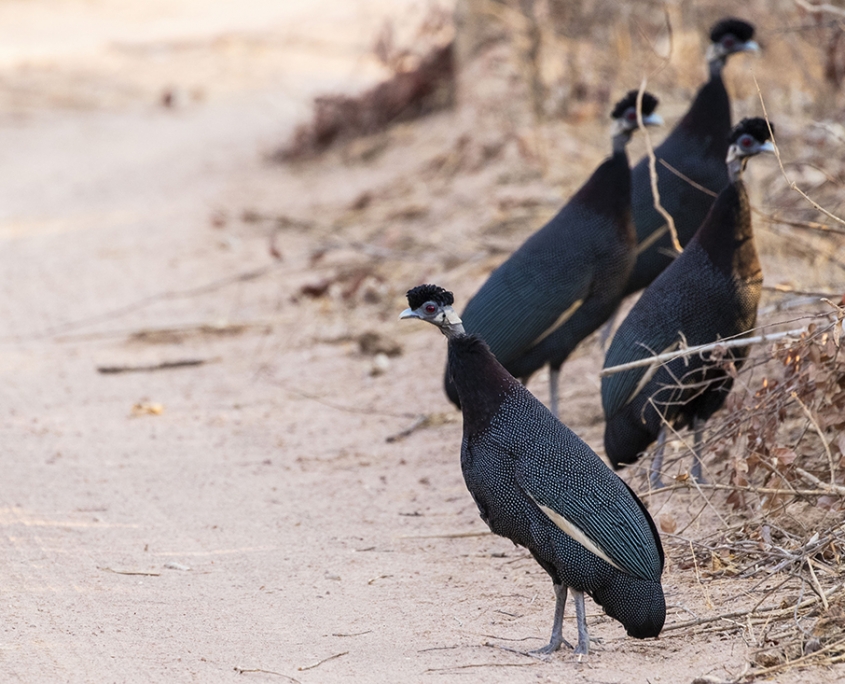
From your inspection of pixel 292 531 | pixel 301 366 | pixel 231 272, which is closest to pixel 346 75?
pixel 231 272

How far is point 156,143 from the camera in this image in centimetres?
1316

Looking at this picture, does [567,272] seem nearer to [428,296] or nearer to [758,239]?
[428,296]

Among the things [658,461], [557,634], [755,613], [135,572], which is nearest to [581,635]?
[557,634]

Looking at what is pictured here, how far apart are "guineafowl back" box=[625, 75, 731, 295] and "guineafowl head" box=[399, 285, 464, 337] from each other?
223 centimetres

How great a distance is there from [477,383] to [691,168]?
95.2 inches

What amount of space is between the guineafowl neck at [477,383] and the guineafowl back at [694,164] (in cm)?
222

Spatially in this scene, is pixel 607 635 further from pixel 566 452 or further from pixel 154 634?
pixel 154 634

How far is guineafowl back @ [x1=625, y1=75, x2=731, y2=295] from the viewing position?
18.0 feet

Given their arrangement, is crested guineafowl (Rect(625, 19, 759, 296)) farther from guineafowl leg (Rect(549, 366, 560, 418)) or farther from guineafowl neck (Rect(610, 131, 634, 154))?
guineafowl leg (Rect(549, 366, 560, 418))

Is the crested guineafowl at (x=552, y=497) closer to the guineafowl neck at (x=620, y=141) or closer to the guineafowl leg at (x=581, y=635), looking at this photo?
the guineafowl leg at (x=581, y=635)

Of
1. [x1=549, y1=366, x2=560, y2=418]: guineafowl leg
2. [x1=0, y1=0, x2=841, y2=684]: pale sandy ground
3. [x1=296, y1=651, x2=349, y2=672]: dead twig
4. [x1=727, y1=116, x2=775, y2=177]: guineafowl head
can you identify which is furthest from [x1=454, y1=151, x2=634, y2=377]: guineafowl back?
[x1=296, y1=651, x2=349, y2=672]: dead twig

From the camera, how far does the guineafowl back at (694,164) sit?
5473 millimetres

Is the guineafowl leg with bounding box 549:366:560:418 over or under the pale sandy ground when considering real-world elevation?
over

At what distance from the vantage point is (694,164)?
5.49 metres
